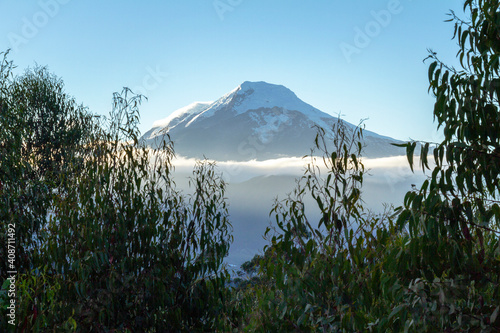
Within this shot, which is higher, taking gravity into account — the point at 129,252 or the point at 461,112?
the point at 461,112

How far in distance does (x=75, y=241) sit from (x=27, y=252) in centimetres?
230

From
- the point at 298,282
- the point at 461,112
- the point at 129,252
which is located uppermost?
the point at 461,112

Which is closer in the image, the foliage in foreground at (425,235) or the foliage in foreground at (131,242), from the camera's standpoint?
the foliage in foreground at (425,235)

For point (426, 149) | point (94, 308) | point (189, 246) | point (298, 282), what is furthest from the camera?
Result: point (189, 246)

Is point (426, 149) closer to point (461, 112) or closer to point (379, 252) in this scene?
point (461, 112)

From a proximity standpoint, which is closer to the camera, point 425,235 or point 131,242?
point 425,235

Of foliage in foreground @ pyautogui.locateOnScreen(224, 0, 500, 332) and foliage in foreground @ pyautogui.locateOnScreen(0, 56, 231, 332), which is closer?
foliage in foreground @ pyautogui.locateOnScreen(224, 0, 500, 332)

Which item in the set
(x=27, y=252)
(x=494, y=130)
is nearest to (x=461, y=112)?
(x=494, y=130)

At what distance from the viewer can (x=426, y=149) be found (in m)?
3.04

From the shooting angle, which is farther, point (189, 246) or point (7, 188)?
point (7, 188)

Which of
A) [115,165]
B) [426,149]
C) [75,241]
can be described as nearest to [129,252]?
[75,241]

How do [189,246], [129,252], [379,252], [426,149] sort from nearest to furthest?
[426,149]
[379,252]
[129,252]
[189,246]

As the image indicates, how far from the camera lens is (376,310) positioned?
4449 millimetres

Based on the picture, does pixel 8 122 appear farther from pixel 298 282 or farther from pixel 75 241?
pixel 298 282
